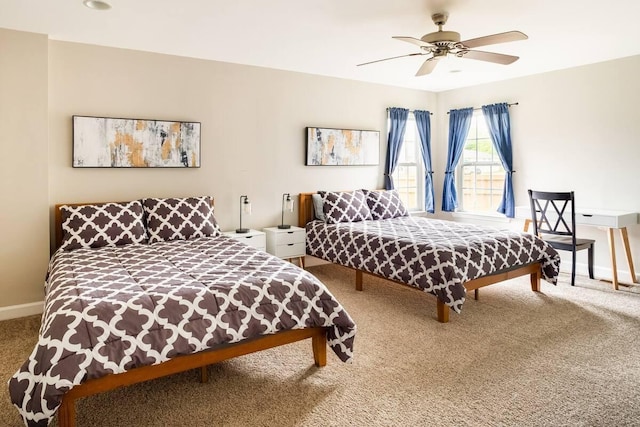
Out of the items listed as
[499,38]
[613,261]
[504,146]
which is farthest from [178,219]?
[613,261]

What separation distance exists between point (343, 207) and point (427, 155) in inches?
76.6

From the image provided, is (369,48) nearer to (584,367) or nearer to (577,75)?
(577,75)

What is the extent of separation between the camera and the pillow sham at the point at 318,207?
5.07m

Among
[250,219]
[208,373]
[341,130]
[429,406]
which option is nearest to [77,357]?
[208,373]

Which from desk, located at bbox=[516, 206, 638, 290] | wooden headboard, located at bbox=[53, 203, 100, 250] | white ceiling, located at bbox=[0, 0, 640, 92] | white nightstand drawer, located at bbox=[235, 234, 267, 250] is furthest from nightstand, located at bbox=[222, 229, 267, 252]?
desk, located at bbox=[516, 206, 638, 290]

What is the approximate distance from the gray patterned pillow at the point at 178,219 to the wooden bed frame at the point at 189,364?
65.9 inches

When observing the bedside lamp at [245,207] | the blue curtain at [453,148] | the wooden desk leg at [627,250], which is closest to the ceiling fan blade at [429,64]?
the bedside lamp at [245,207]

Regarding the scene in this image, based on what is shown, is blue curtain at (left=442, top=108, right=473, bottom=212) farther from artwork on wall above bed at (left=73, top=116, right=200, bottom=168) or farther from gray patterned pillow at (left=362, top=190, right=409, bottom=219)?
artwork on wall above bed at (left=73, top=116, right=200, bottom=168)

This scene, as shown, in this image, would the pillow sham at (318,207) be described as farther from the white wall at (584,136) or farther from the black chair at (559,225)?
the white wall at (584,136)

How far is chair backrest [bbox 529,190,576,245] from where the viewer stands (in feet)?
14.1

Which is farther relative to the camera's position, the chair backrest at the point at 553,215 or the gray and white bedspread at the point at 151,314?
the chair backrest at the point at 553,215

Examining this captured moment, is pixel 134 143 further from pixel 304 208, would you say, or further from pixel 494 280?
pixel 494 280

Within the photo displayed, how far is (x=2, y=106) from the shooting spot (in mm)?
3473

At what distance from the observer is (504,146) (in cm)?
557
